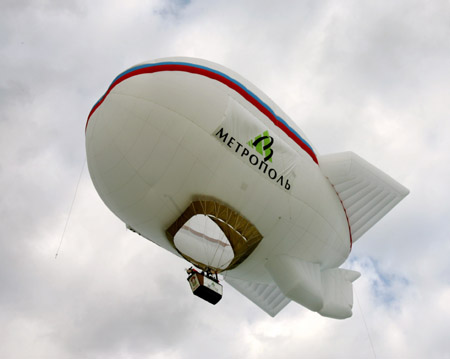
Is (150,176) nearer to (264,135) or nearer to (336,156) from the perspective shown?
(264,135)

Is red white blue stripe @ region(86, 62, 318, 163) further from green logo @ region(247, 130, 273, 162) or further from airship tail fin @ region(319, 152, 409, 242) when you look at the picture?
airship tail fin @ region(319, 152, 409, 242)

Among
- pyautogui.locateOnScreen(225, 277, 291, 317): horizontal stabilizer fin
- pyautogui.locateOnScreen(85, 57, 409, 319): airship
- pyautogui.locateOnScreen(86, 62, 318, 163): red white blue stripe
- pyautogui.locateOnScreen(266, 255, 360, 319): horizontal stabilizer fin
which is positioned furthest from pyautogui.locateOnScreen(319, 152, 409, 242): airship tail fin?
pyautogui.locateOnScreen(225, 277, 291, 317): horizontal stabilizer fin

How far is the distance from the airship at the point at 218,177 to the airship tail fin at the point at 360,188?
61 mm

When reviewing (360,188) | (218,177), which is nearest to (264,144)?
(218,177)

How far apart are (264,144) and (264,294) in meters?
10.1

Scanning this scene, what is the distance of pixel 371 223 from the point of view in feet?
68.8

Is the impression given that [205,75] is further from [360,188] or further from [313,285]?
[313,285]

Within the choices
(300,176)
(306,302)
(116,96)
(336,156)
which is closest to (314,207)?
(300,176)

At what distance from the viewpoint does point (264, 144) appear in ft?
53.4

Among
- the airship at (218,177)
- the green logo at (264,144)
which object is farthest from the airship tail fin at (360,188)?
the green logo at (264,144)

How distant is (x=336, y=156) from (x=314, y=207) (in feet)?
9.09

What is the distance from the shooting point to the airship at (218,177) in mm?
15289

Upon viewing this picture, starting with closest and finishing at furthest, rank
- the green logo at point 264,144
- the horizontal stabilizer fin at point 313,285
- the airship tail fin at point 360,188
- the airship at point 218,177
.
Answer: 1. the airship at point 218,177
2. the green logo at point 264,144
3. the horizontal stabilizer fin at point 313,285
4. the airship tail fin at point 360,188

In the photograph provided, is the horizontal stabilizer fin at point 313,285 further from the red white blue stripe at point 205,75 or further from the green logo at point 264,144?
the red white blue stripe at point 205,75
